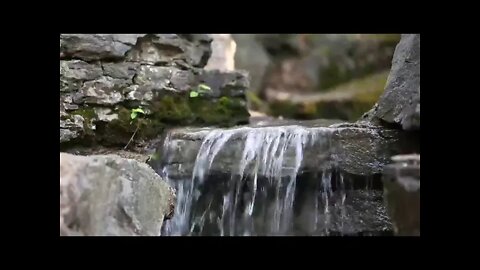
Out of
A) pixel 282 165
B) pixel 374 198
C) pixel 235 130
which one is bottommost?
pixel 374 198

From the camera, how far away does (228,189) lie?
→ 3.42 m

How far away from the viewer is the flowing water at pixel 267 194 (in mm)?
3203

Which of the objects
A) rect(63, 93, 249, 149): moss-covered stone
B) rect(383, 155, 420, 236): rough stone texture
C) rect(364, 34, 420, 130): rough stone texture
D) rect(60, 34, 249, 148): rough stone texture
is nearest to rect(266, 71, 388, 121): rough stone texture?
rect(63, 93, 249, 149): moss-covered stone

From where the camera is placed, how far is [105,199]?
2.42 meters

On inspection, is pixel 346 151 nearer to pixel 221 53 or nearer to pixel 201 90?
pixel 201 90

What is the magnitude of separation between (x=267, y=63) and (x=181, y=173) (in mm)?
6276

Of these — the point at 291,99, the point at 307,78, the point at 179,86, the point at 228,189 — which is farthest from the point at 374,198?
the point at 307,78

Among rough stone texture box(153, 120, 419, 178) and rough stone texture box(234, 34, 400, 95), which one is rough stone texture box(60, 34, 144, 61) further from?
rough stone texture box(234, 34, 400, 95)

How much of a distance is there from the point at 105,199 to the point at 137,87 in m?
1.90

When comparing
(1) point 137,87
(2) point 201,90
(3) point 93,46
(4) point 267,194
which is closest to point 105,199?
(4) point 267,194

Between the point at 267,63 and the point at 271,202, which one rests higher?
the point at 267,63

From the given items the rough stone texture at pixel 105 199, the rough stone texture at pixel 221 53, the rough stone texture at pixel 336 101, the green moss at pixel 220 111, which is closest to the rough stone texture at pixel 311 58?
the rough stone texture at pixel 336 101

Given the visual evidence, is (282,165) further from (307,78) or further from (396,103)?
(307,78)

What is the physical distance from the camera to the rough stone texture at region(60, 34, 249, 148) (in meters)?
4.00
